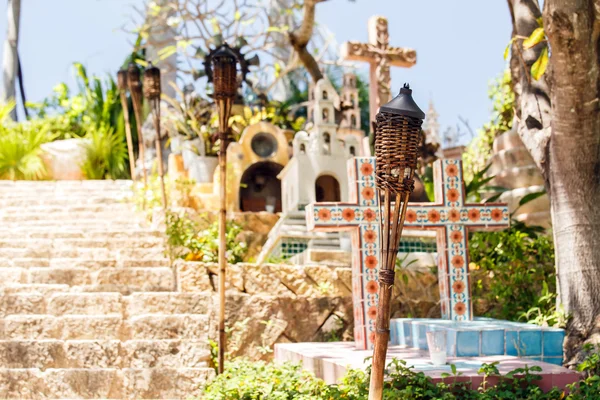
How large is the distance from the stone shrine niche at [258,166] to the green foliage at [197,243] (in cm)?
266

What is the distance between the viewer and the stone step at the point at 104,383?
237 inches

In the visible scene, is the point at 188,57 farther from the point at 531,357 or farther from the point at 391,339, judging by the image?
the point at 531,357

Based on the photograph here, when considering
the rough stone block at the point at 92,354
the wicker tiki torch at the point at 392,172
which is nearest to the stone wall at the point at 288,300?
the rough stone block at the point at 92,354

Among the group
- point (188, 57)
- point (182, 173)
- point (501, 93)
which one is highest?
point (188, 57)

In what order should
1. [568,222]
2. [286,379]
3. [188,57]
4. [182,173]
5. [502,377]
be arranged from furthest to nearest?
[188,57] < [182,173] < [568,222] < [286,379] < [502,377]

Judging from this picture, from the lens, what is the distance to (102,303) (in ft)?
23.6

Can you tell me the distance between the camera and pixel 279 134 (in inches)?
508

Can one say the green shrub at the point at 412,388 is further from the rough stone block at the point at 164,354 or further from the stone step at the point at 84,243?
the stone step at the point at 84,243

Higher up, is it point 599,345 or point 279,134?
point 279,134

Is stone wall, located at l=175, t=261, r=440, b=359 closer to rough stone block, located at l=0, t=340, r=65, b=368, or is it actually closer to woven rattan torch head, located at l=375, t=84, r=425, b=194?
rough stone block, located at l=0, t=340, r=65, b=368

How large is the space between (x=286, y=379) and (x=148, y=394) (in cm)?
117

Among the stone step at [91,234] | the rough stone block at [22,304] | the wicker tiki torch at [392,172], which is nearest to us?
the wicker tiki torch at [392,172]

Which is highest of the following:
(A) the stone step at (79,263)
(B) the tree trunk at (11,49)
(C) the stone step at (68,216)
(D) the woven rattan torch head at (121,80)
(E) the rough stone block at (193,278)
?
(B) the tree trunk at (11,49)

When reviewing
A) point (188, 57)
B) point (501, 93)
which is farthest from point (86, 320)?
point (188, 57)
